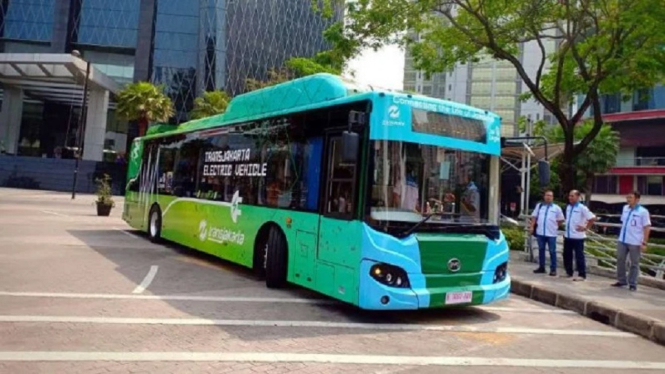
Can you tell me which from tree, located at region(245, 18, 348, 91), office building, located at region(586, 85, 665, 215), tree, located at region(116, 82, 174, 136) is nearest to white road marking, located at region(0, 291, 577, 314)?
tree, located at region(245, 18, 348, 91)

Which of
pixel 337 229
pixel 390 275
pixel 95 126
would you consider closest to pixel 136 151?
pixel 337 229

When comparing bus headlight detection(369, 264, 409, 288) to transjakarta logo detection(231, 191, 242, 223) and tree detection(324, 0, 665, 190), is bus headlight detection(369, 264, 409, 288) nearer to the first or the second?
transjakarta logo detection(231, 191, 242, 223)

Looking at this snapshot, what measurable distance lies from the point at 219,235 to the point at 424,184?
5.36 meters

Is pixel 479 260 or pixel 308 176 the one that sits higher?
pixel 308 176

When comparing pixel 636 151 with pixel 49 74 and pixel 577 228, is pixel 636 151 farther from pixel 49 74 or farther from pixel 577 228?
pixel 49 74

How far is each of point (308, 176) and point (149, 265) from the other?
15.5ft

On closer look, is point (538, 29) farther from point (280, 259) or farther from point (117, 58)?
point (117, 58)

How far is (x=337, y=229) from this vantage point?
297 inches

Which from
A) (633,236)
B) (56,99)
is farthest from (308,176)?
(56,99)

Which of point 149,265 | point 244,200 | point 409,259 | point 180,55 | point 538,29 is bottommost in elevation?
point 149,265

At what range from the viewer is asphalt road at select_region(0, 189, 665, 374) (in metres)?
5.43

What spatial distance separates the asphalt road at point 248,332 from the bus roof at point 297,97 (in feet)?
10.0

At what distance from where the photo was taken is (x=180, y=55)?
5759 cm

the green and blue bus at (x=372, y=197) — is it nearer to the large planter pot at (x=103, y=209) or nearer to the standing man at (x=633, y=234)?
the standing man at (x=633, y=234)
